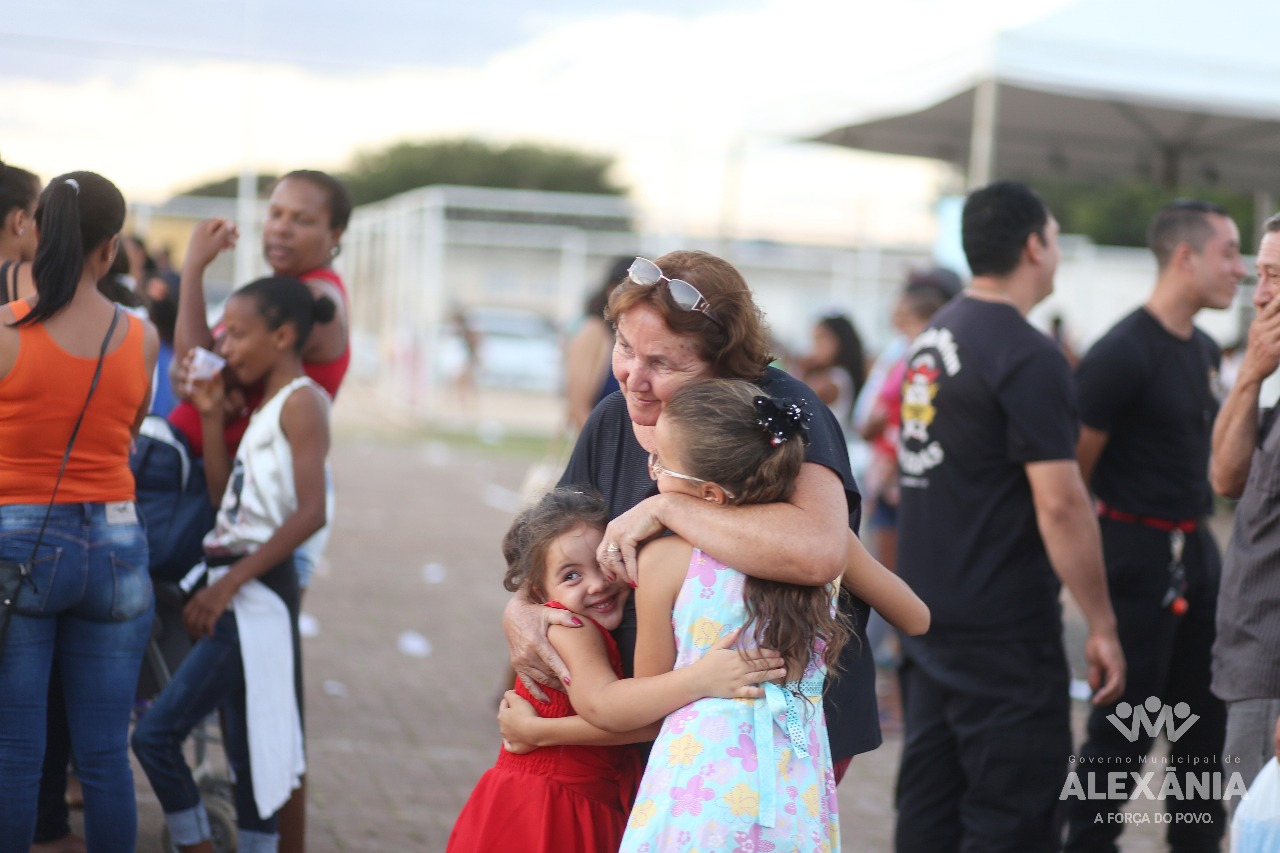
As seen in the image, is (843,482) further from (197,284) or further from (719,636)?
(197,284)

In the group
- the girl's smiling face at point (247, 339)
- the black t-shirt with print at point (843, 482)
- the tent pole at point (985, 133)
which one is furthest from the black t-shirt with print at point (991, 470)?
the tent pole at point (985, 133)

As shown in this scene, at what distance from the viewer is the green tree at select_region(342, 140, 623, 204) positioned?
67.7 metres

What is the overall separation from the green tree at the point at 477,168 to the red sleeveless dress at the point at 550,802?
65.6m

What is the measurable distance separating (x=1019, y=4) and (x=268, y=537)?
5.91 m

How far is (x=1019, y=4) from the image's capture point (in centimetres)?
791

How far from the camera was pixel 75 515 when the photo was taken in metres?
3.48

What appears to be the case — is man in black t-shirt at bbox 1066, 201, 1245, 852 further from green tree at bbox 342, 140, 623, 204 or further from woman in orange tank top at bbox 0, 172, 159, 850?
green tree at bbox 342, 140, 623, 204

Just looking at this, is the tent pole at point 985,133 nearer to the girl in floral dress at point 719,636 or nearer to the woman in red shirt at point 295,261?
the woman in red shirt at point 295,261

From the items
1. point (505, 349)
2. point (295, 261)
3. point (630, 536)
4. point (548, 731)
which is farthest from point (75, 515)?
point (505, 349)

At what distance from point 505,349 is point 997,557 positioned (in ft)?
80.4

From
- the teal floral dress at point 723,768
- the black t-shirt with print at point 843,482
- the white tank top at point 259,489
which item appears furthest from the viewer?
the white tank top at point 259,489

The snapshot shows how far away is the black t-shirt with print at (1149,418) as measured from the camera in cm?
457

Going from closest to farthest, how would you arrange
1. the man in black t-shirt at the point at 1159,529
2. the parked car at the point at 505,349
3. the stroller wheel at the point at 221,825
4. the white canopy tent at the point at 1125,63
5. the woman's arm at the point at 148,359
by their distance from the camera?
the woman's arm at the point at 148,359 → the stroller wheel at the point at 221,825 → the man in black t-shirt at the point at 1159,529 → the white canopy tent at the point at 1125,63 → the parked car at the point at 505,349

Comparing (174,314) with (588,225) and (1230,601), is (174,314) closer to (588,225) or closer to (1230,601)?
(1230,601)
